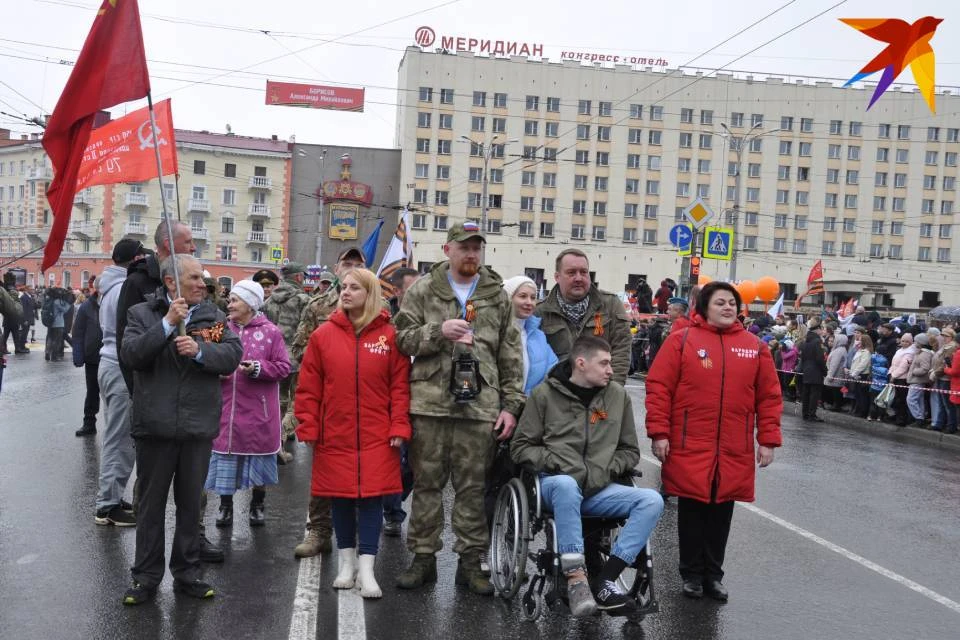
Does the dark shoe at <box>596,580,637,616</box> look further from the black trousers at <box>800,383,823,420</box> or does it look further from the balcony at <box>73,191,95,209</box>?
the balcony at <box>73,191,95,209</box>

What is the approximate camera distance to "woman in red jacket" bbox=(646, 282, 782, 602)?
5680 millimetres

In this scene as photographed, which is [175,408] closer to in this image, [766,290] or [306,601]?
[306,601]

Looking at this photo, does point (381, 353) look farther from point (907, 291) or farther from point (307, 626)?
point (907, 291)

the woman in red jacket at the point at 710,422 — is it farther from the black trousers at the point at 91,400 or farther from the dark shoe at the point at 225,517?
the black trousers at the point at 91,400

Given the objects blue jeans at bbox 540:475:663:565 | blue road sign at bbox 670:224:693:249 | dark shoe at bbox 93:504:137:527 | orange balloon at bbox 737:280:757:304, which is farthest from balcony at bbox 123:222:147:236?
blue jeans at bbox 540:475:663:565

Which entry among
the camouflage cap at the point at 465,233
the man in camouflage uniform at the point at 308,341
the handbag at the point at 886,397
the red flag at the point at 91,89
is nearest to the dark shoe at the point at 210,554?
the man in camouflage uniform at the point at 308,341

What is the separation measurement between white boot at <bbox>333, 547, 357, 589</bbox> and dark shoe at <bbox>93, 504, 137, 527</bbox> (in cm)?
201

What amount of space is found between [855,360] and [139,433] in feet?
51.0

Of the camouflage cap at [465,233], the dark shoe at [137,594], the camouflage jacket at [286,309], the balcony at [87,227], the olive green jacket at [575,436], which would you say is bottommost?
the dark shoe at [137,594]

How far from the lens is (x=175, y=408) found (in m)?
5.11

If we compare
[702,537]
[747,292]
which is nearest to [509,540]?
[702,537]

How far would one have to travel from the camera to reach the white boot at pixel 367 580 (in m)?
5.32

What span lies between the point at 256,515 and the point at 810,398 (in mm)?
13395

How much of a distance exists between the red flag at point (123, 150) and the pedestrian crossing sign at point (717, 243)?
48.1ft
